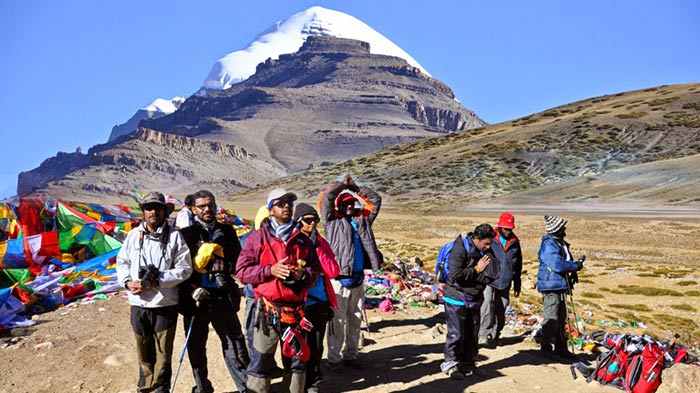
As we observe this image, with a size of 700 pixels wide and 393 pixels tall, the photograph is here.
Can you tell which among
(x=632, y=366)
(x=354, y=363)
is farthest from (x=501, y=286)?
(x=354, y=363)

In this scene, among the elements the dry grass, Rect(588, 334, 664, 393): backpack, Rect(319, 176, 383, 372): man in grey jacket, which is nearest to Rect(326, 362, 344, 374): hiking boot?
Rect(319, 176, 383, 372): man in grey jacket

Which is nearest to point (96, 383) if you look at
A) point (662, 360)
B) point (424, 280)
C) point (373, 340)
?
point (373, 340)

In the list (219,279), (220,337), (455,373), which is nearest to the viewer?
(219,279)

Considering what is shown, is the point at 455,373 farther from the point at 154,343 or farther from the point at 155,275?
the point at 155,275

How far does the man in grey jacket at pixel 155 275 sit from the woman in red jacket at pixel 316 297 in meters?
1.06

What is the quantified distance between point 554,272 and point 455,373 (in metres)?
1.95

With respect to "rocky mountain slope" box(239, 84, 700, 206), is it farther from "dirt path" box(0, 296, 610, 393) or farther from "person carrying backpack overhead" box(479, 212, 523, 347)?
"dirt path" box(0, 296, 610, 393)

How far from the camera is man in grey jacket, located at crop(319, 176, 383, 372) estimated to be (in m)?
6.17

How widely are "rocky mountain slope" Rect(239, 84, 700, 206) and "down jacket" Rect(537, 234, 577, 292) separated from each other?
42726 mm

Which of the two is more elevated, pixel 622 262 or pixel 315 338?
pixel 315 338

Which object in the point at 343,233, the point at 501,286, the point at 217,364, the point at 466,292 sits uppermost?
the point at 343,233

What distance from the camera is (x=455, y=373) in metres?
6.17

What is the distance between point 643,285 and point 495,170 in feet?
185

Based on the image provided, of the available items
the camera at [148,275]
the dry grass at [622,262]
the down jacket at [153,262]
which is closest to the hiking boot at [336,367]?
the down jacket at [153,262]
